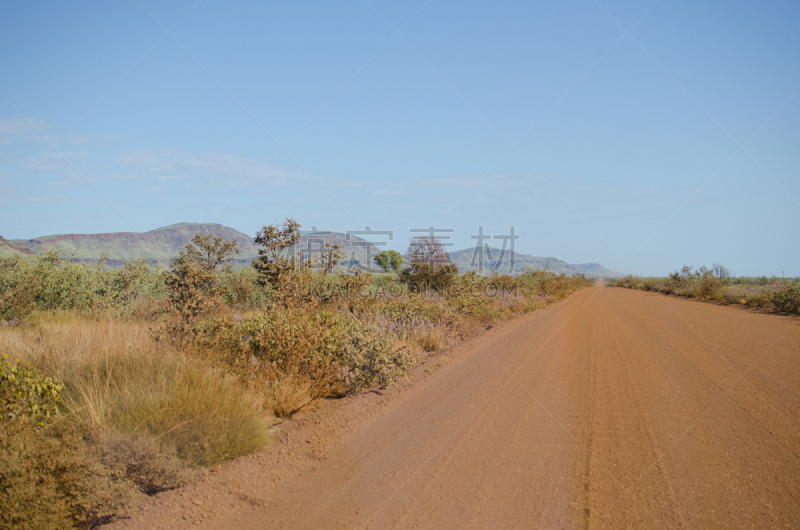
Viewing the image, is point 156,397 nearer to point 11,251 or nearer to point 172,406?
point 172,406

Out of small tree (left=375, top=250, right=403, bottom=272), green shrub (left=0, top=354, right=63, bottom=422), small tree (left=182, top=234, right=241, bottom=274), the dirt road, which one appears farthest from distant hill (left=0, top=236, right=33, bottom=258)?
small tree (left=375, top=250, right=403, bottom=272)

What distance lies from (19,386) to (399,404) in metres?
4.46

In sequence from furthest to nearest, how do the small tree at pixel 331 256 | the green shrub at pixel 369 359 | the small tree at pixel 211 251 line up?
the small tree at pixel 211 251, the small tree at pixel 331 256, the green shrub at pixel 369 359

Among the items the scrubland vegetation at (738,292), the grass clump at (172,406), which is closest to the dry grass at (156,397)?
the grass clump at (172,406)

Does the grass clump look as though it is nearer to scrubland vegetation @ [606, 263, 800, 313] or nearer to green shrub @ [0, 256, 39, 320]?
green shrub @ [0, 256, 39, 320]

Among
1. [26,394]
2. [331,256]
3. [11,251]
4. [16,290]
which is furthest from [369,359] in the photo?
[11,251]

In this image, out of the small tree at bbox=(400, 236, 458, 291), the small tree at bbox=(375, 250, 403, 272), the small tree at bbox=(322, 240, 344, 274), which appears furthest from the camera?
the small tree at bbox=(375, 250, 403, 272)

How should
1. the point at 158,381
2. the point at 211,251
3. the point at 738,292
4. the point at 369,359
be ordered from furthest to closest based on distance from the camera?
the point at 738,292 < the point at 211,251 < the point at 369,359 < the point at 158,381

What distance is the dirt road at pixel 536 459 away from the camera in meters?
3.61

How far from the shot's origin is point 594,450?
4.84 meters

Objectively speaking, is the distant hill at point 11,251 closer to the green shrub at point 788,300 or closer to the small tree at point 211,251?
the small tree at point 211,251

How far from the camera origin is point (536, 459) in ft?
15.2

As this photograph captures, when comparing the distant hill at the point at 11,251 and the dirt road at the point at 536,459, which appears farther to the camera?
the distant hill at the point at 11,251

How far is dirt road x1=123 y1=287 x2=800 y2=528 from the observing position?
3.61 metres
